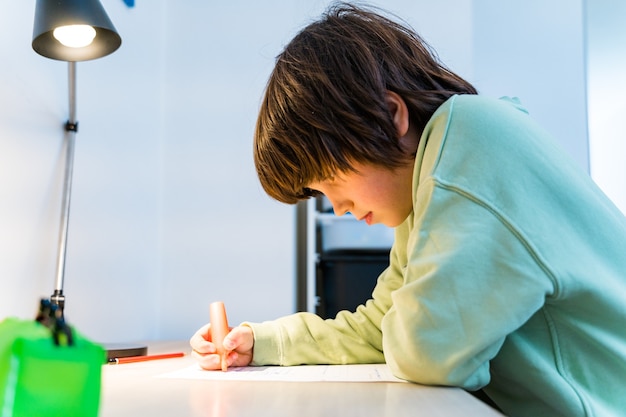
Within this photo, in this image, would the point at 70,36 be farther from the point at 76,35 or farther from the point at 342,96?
the point at 342,96

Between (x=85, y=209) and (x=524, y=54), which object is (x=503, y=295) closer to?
(x=85, y=209)

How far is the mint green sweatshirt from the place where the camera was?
551mm

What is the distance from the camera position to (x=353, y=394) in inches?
20.9

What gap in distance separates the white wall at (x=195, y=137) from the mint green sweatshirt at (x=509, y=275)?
2.86ft

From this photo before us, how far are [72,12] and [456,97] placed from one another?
0.62 metres

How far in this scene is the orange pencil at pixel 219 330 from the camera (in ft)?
2.58

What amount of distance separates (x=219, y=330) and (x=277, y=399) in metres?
0.32

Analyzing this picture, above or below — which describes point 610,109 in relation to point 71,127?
above

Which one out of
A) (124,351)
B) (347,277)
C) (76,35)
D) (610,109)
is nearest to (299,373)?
(124,351)

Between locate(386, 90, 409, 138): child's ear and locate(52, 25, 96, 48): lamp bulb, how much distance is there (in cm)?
56

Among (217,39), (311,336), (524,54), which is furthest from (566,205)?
(524,54)

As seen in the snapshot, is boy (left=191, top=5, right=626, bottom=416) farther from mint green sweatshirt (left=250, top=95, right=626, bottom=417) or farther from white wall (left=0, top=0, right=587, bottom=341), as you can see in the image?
white wall (left=0, top=0, right=587, bottom=341)

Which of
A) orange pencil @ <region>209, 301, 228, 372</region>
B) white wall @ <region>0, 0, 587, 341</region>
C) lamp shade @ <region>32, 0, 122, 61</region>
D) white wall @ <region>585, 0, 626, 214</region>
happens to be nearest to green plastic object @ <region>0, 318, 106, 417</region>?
orange pencil @ <region>209, 301, 228, 372</region>

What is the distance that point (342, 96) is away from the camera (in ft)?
2.41
